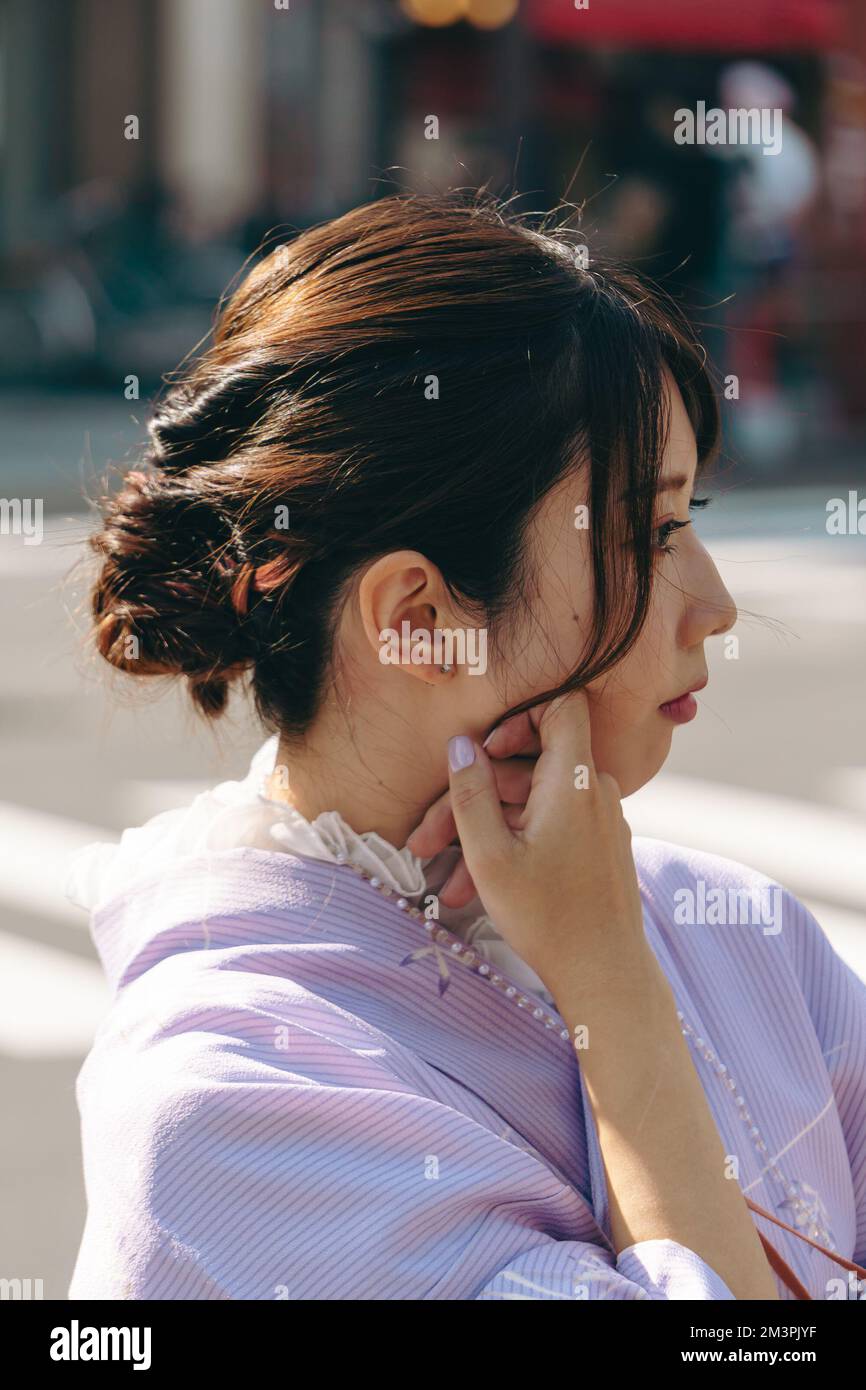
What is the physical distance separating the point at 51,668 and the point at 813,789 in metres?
3.09

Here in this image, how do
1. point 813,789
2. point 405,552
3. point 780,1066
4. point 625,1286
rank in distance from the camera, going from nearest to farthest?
1. point 625,1286
2. point 405,552
3. point 780,1066
4. point 813,789

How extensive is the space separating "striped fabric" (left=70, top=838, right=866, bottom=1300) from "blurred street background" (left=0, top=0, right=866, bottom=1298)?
493mm

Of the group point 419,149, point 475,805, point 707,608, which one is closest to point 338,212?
point 419,149

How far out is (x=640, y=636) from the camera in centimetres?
159

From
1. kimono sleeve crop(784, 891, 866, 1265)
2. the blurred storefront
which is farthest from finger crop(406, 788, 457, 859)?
the blurred storefront

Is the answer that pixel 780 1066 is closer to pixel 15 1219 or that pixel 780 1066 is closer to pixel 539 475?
pixel 539 475

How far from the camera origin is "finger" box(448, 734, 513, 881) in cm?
151

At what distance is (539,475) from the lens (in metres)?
1.53

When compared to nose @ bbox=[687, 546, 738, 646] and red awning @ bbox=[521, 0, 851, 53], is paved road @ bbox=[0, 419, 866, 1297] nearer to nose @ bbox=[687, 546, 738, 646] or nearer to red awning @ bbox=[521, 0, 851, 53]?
nose @ bbox=[687, 546, 738, 646]

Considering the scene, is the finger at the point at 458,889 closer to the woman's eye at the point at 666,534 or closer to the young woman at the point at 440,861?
the young woman at the point at 440,861

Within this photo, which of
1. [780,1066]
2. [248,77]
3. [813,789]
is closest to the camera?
[780,1066]

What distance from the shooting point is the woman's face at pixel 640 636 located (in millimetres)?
1551
